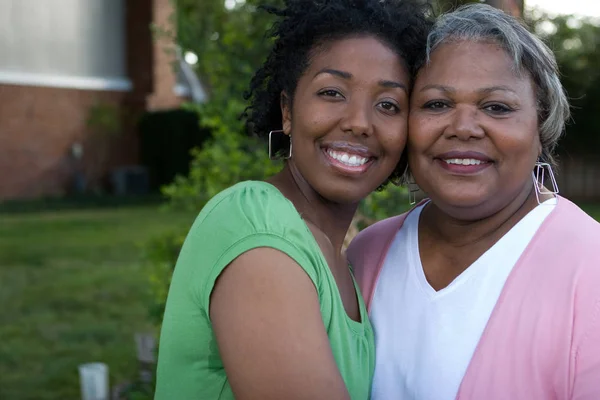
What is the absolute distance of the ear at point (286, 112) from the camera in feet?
7.85

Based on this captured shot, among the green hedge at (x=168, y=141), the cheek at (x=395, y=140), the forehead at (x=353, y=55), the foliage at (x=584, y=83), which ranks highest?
the forehead at (x=353, y=55)

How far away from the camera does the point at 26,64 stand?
782 inches

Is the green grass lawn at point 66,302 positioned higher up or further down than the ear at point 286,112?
further down

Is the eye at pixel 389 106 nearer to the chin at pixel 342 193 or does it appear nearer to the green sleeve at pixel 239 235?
the chin at pixel 342 193

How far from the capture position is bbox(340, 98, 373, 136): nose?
2.24 m

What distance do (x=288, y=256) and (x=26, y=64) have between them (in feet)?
63.8

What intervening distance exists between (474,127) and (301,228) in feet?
2.02

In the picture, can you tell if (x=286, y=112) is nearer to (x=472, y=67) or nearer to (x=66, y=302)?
(x=472, y=67)

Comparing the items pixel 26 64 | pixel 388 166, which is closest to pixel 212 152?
pixel 388 166

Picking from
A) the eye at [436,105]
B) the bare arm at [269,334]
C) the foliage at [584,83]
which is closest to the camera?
the bare arm at [269,334]

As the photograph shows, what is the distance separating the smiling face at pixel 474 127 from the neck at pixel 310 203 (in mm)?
304

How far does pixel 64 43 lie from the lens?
20.5m

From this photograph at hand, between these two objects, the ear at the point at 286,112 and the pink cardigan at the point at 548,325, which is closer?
the pink cardigan at the point at 548,325

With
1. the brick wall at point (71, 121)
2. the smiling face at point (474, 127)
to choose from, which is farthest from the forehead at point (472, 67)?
the brick wall at point (71, 121)
